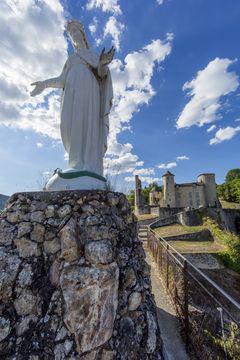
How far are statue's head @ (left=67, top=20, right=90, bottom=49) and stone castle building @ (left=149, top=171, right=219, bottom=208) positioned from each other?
111 feet

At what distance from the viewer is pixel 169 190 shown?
117 feet

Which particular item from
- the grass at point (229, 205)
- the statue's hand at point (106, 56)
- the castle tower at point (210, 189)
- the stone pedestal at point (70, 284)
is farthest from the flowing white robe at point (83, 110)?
the grass at point (229, 205)

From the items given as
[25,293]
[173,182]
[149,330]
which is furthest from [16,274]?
[173,182]

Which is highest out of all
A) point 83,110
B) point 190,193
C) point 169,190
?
point 169,190

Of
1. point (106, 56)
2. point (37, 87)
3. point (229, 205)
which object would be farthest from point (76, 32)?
point (229, 205)

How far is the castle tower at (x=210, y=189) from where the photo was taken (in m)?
36.0

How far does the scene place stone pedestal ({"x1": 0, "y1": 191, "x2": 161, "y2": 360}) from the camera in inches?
69.9

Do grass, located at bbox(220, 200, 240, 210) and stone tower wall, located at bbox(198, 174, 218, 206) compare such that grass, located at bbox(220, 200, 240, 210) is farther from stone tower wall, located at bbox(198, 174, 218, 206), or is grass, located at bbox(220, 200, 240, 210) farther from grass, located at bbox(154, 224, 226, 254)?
grass, located at bbox(154, 224, 226, 254)

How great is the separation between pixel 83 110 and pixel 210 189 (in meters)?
37.4

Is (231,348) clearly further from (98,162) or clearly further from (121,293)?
(98,162)

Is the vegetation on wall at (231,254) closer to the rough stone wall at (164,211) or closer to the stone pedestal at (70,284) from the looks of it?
the rough stone wall at (164,211)

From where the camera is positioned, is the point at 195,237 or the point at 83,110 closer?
the point at 83,110

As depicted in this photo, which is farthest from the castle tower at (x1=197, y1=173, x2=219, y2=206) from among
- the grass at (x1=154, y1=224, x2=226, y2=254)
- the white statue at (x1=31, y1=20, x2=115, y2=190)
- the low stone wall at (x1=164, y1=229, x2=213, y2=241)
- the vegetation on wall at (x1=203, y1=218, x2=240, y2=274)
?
the white statue at (x1=31, y1=20, x2=115, y2=190)

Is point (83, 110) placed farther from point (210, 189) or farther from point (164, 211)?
point (210, 189)
